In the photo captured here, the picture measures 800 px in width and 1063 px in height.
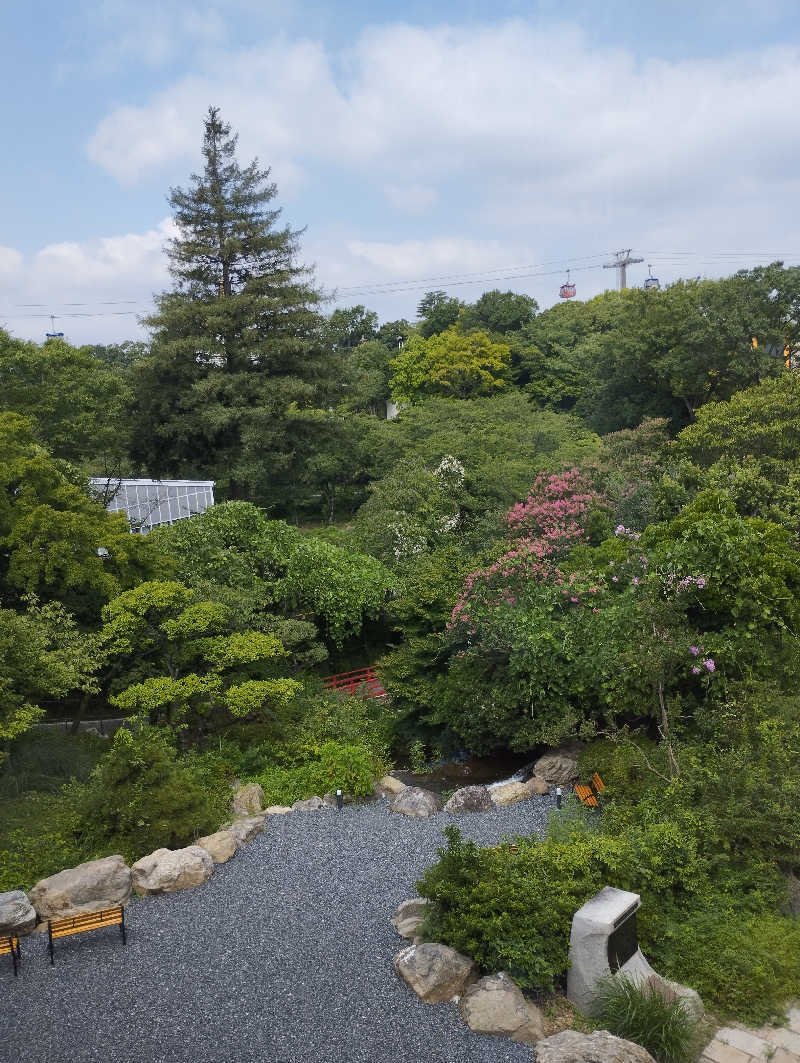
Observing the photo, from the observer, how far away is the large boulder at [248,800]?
1000 centimetres

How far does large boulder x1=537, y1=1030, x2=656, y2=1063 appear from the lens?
16.6 ft

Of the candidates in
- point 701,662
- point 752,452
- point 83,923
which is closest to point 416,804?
point 701,662

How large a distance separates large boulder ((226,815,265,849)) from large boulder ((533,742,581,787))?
3809 millimetres

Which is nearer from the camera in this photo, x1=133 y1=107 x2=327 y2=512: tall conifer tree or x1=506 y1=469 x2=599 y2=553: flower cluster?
x1=506 y1=469 x2=599 y2=553: flower cluster

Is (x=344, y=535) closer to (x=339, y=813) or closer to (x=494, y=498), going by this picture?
(x=494, y=498)

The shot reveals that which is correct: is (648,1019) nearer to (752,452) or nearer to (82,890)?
(82,890)

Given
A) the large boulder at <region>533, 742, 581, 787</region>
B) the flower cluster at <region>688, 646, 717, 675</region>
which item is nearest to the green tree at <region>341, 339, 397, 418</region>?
the large boulder at <region>533, 742, 581, 787</region>

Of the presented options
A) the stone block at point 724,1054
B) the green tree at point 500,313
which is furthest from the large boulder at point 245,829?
the green tree at point 500,313

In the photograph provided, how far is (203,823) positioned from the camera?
8.87 metres

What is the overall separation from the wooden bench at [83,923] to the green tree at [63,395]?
45.2 feet

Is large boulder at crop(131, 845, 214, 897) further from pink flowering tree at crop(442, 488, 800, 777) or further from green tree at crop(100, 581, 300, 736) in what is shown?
pink flowering tree at crop(442, 488, 800, 777)

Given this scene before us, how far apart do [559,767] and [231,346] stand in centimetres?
1905

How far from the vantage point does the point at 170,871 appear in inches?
311

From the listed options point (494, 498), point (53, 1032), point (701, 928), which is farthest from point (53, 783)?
point (494, 498)
